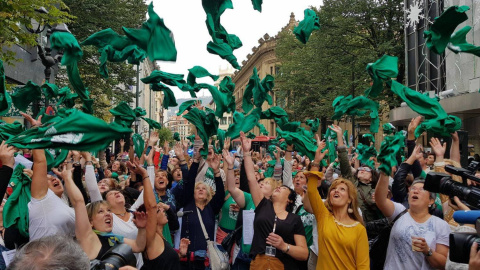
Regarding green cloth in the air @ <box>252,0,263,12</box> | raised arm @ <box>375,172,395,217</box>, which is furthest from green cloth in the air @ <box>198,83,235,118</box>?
raised arm @ <box>375,172,395,217</box>

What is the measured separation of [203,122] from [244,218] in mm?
1180

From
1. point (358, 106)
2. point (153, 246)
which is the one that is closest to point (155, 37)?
point (153, 246)

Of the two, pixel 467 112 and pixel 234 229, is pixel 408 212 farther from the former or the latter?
pixel 467 112

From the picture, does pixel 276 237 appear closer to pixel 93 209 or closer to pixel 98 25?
pixel 93 209

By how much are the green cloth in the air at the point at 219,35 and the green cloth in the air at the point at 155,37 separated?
2.06 feet

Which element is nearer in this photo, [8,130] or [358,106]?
[8,130]

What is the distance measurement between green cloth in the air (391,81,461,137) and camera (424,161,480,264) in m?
2.05

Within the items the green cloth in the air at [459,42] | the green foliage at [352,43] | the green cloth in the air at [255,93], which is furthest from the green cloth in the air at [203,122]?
the green foliage at [352,43]

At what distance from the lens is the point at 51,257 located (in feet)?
6.15

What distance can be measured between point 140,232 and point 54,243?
2.13 m

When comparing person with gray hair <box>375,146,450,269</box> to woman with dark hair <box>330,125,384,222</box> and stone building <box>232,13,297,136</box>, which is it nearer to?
woman with dark hair <box>330,125,384,222</box>

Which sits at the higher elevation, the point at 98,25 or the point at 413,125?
the point at 98,25

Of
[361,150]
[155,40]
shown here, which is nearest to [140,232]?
[155,40]

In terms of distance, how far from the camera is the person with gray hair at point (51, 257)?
6.09 ft
